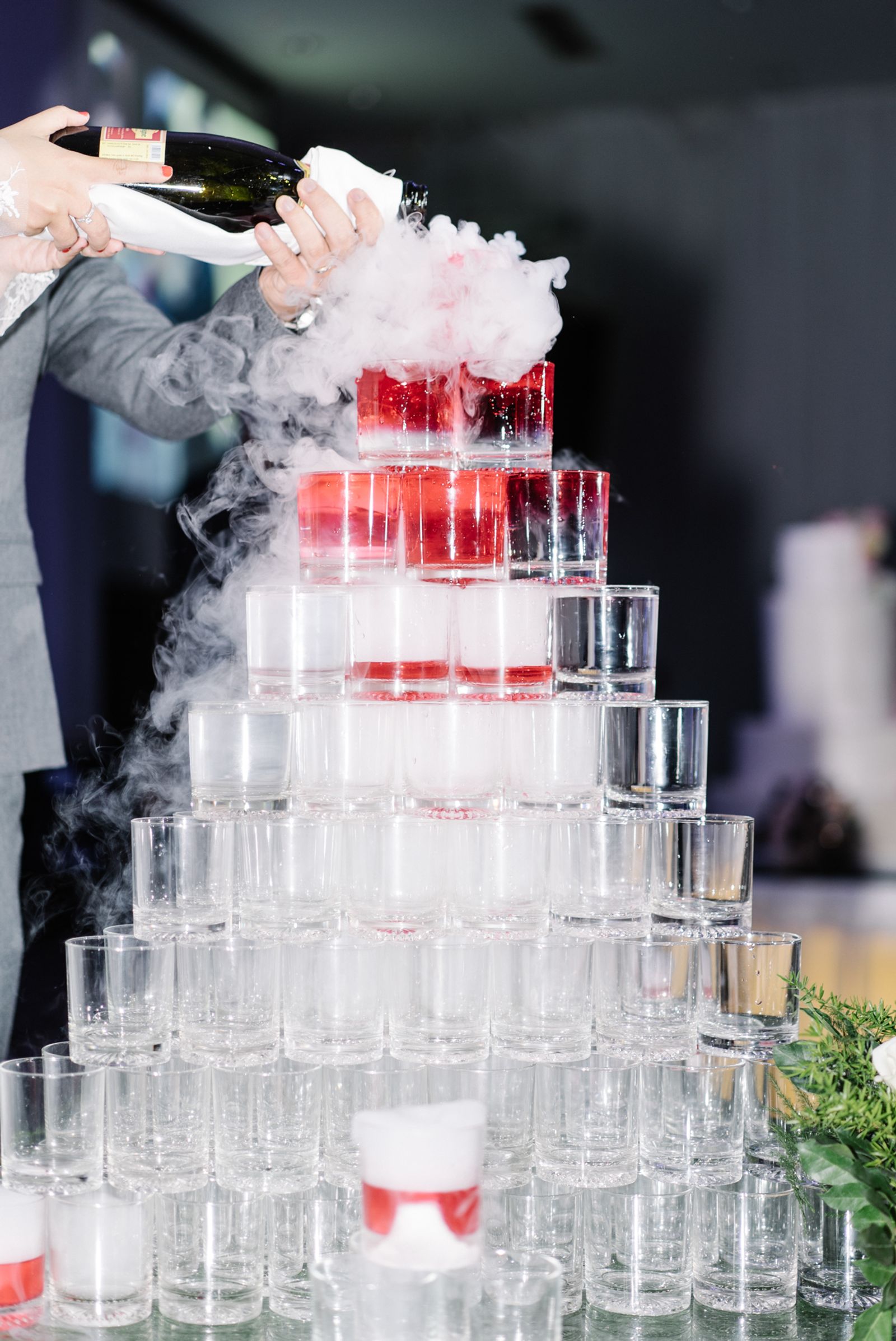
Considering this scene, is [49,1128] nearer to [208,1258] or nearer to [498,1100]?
[208,1258]

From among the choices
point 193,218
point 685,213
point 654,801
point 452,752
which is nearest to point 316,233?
point 193,218

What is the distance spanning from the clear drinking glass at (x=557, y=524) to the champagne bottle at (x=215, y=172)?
0.33 meters

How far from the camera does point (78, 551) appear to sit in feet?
12.4

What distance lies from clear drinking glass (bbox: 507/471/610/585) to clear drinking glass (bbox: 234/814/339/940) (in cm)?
32

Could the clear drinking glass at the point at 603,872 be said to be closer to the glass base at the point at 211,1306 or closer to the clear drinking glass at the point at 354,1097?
the clear drinking glass at the point at 354,1097

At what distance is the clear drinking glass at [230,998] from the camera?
1.32 metres

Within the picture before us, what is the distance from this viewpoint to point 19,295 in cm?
176

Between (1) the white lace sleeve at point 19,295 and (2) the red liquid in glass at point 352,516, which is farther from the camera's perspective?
(1) the white lace sleeve at point 19,295

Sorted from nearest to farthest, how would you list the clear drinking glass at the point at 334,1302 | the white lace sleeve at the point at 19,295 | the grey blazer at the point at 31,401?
the clear drinking glass at the point at 334,1302 → the white lace sleeve at the point at 19,295 → the grey blazer at the point at 31,401

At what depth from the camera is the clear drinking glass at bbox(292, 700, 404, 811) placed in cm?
138

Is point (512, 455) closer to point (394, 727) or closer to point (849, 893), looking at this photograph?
point (394, 727)

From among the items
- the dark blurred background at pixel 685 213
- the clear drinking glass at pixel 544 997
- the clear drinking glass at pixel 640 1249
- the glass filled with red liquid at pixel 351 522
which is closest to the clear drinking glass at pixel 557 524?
the glass filled with red liquid at pixel 351 522

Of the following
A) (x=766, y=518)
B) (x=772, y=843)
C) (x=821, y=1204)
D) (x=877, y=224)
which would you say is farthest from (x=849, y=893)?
(x=821, y=1204)

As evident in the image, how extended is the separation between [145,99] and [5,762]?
2.34 metres
